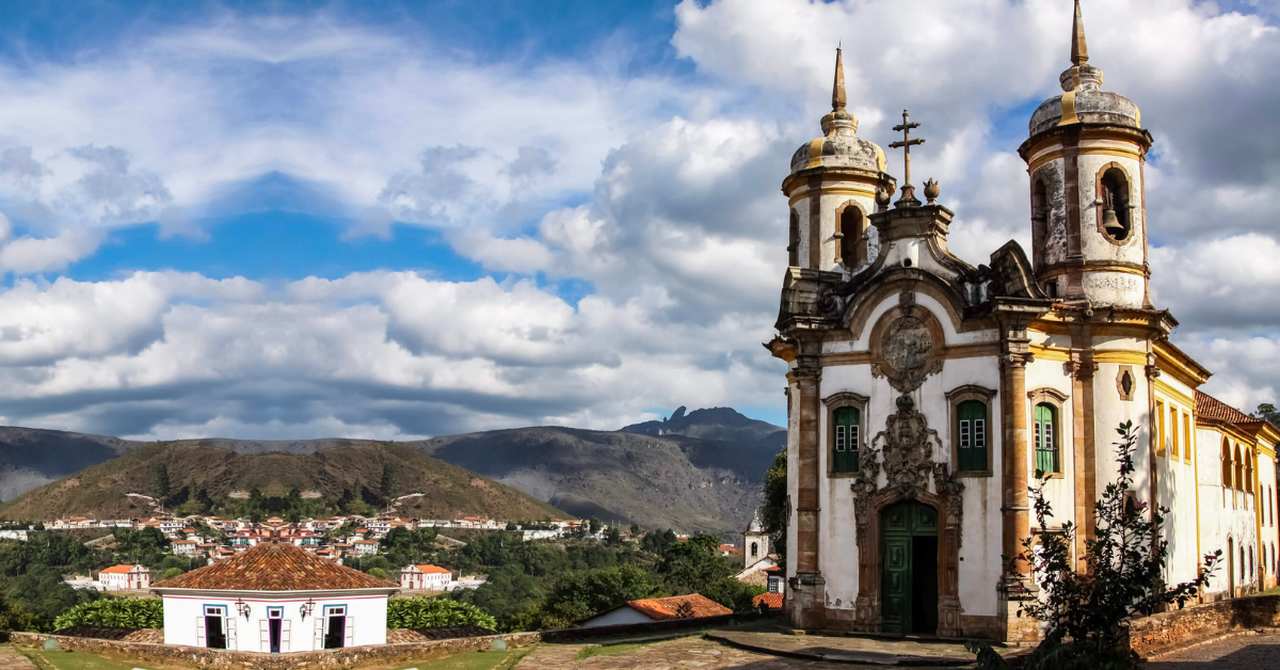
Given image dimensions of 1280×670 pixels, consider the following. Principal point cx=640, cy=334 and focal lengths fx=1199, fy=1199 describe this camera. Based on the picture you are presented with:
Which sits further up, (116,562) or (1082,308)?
(1082,308)

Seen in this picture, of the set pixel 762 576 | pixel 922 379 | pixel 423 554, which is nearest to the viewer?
pixel 922 379

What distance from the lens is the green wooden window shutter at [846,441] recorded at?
26.9 m

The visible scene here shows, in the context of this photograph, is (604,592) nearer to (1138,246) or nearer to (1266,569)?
(1266,569)

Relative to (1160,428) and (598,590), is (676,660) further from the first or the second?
(598,590)

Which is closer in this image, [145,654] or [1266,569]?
[145,654]

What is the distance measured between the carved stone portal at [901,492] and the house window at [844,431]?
42 cm

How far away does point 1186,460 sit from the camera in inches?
1145

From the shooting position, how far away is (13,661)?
23062 mm

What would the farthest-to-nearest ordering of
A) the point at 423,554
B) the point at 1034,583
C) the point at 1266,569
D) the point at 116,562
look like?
the point at 423,554 < the point at 116,562 < the point at 1266,569 < the point at 1034,583

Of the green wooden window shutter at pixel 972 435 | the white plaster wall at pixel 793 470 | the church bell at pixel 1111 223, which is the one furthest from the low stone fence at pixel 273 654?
the church bell at pixel 1111 223

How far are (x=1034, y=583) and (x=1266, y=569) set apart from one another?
21.6 meters

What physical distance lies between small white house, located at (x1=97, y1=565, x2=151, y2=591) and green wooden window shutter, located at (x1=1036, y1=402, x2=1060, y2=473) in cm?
10013

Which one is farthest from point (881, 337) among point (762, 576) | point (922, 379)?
point (762, 576)

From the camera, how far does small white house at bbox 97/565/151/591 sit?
357 ft
